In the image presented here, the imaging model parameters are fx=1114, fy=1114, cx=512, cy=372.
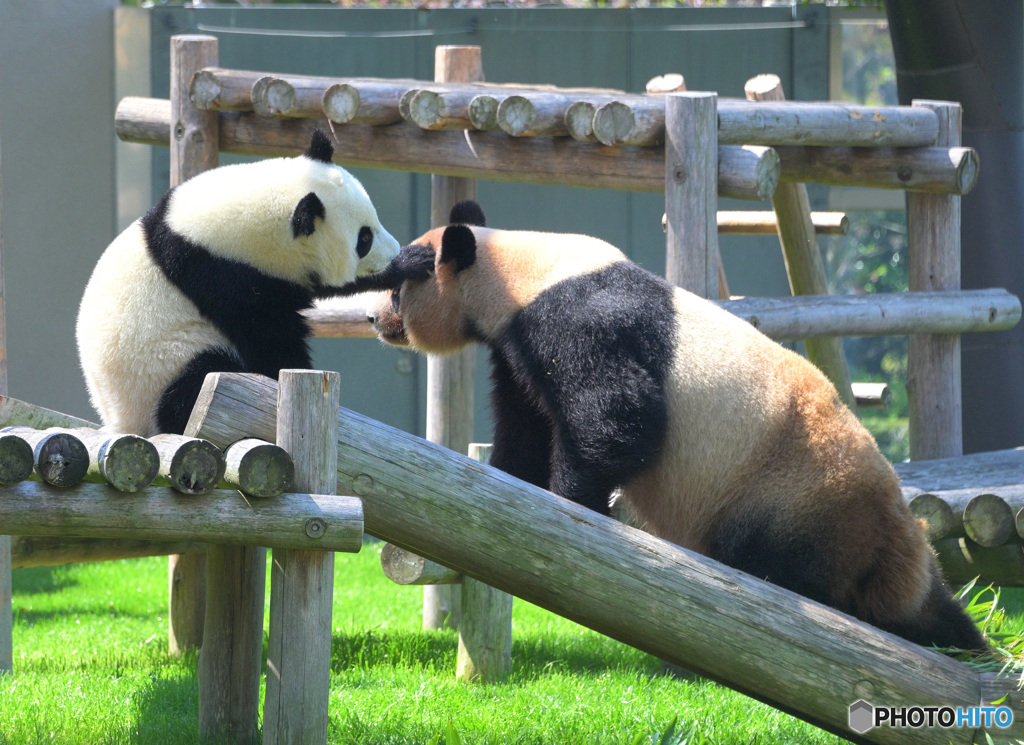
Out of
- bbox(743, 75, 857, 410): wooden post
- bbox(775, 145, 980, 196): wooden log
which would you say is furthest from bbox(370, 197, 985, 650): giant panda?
bbox(743, 75, 857, 410): wooden post

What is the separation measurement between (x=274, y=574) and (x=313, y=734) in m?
0.43

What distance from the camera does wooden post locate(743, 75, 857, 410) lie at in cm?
634

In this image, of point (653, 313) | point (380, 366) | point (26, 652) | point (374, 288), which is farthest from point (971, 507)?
point (380, 366)

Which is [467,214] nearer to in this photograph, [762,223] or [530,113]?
[530,113]

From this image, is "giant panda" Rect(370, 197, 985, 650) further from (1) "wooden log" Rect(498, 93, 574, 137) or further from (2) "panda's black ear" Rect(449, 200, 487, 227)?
(1) "wooden log" Rect(498, 93, 574, 137)

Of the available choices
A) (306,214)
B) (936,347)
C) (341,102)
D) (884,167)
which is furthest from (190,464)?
(936,347)

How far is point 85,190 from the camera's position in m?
8.84

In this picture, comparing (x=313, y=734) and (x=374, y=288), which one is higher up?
(x=374, y=288)

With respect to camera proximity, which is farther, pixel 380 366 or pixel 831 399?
pixel 380 366

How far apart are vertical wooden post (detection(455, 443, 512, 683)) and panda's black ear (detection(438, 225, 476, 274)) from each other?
1.07 metres

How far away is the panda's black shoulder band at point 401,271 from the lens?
389 centimetres

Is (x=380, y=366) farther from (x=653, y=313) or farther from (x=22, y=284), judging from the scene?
(x=653, y=313)

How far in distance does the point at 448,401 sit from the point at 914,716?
3183mm

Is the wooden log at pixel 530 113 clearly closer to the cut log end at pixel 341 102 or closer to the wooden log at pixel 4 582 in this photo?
the cut log end at pixel 341 102
